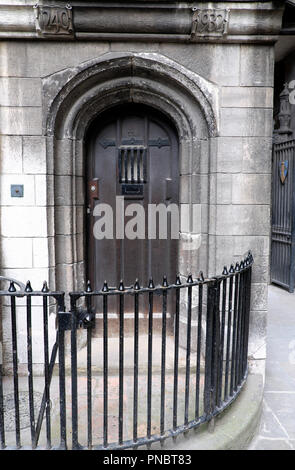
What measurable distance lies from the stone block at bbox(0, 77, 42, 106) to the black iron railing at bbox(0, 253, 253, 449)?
1971 mm

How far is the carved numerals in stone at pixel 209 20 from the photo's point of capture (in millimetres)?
3578

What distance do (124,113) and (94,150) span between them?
56 centimetres

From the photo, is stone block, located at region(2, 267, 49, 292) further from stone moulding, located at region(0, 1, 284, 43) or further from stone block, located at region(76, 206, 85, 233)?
stone moulding, located at region(0, 1, 284, 43)

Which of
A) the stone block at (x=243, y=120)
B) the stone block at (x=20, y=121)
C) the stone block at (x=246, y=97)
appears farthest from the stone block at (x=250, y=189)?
the stone block at (x=20, y=121)

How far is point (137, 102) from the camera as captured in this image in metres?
4.10

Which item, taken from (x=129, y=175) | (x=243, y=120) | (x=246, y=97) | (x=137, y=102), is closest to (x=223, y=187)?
(x=243, y=120)

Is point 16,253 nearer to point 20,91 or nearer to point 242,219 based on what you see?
point 20,91

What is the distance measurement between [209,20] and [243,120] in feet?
3.36

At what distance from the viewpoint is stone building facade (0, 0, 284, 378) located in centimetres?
359

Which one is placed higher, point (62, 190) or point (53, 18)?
point (53, 18)

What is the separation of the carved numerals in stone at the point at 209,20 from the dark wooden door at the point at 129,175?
1.02 metres

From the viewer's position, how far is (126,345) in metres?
4.26

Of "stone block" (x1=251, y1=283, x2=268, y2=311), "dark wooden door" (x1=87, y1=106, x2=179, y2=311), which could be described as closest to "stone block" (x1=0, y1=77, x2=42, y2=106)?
"dark wooden door" (x1=87, y1=106, x2=179, y2=311)

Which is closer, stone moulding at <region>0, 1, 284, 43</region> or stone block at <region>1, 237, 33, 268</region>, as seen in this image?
stone moulding at <region>0, 1, 284, 43</region>
